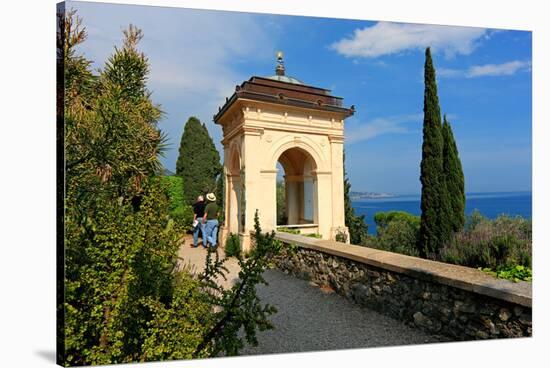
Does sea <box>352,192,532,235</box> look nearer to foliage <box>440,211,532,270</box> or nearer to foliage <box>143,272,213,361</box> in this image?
foliage <box>440,211,532,270</box>

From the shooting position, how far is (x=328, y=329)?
3.57 metres

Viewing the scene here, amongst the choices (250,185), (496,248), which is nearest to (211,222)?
(250,185)

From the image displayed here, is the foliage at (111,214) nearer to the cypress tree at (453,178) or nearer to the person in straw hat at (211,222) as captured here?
the person in straw hat at (211,222)

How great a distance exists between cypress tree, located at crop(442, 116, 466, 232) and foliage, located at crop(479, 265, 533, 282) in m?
2.32

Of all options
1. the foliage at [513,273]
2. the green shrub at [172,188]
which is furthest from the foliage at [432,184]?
the green shrub at [172,188]

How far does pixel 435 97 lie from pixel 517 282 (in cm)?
405

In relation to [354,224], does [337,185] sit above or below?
above

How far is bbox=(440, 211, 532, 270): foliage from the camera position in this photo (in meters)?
3.68

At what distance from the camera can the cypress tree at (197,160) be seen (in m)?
9.50

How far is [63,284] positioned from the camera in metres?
2.39

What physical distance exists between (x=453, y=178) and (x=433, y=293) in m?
3.53

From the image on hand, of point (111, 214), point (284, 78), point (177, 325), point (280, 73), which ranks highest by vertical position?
point (284, 78)

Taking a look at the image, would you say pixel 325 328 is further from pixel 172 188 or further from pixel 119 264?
pixel 172 188

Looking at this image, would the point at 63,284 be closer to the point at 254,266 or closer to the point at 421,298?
the point at 254,266
